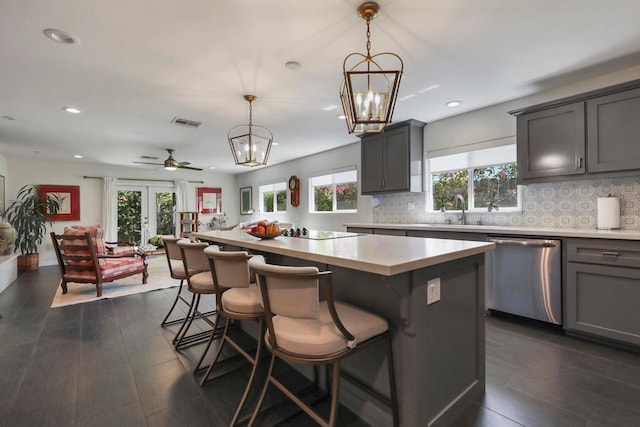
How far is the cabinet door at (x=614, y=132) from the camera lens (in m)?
2.58

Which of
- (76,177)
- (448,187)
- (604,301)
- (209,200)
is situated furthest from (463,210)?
(76,177)

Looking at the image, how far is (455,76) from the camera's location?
2922 millimetres

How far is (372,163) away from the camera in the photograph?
15.7ft

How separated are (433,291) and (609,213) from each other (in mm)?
2584

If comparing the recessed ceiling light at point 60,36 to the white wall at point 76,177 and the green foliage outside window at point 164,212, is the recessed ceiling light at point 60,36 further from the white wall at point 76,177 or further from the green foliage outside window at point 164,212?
the green foliage outside window at point 164,212

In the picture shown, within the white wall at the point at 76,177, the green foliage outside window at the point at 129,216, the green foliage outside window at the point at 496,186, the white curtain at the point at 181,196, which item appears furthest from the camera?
the white curtain at the point at 181,196

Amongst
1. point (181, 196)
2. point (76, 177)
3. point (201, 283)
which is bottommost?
point (201, 283)

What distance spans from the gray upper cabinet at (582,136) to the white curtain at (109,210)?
8.80 m

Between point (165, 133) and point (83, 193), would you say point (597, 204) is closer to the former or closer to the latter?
point (165, 133)

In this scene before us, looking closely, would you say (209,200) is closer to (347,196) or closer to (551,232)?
(347,196)

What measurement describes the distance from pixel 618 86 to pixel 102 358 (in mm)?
5009

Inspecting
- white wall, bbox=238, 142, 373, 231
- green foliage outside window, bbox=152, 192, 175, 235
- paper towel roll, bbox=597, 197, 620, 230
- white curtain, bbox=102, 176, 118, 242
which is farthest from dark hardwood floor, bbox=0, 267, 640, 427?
green foliage outside window, bbox=152, 192, 175, 235

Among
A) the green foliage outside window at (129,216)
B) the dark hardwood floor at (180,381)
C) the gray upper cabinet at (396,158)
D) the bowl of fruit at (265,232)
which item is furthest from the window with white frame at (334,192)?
the green foliage outside window at (129,216)

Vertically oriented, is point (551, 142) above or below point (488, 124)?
below
